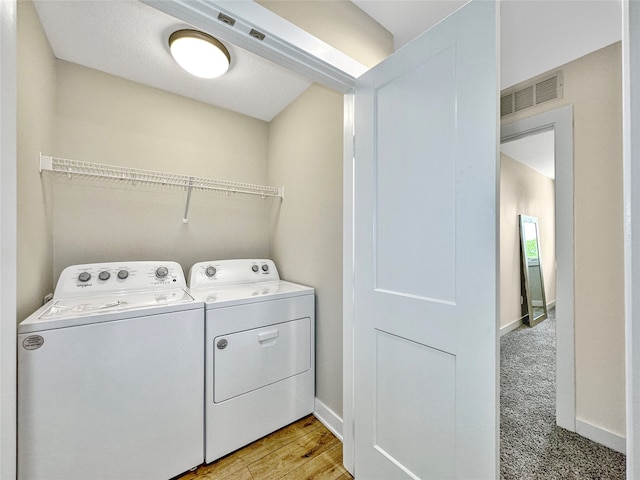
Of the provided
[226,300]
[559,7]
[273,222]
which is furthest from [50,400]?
[559,7]

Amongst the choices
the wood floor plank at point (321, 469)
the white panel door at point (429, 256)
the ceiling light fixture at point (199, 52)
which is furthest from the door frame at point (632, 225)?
the ceiling light fixture at point (199, 52)

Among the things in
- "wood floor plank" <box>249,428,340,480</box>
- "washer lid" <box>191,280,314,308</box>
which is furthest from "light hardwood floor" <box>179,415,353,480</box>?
"washer lid" <box>191,280,314,308</box>

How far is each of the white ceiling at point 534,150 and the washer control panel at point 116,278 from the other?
11.6 ft

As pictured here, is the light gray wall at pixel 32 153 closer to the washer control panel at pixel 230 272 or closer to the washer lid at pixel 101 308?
the washer lid at pixel 101 308

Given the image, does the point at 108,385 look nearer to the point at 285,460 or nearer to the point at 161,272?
the point at 161,272

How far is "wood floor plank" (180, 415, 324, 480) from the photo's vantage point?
1.40 metres

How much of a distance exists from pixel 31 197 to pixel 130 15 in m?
1.06

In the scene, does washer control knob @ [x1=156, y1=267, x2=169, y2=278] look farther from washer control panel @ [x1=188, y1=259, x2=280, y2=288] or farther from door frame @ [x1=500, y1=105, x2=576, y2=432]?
door frame @ [x1=500, y1=105, x2=576, y2=432]

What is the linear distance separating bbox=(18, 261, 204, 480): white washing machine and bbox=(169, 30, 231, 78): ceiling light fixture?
1390mm

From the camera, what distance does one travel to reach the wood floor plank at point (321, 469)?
1.38 m

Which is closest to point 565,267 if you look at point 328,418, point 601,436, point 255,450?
point 601,436

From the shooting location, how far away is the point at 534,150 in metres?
3.42

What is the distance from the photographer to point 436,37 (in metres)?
0.99

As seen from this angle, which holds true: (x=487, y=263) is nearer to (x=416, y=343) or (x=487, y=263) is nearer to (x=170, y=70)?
(x=416, y=343)
